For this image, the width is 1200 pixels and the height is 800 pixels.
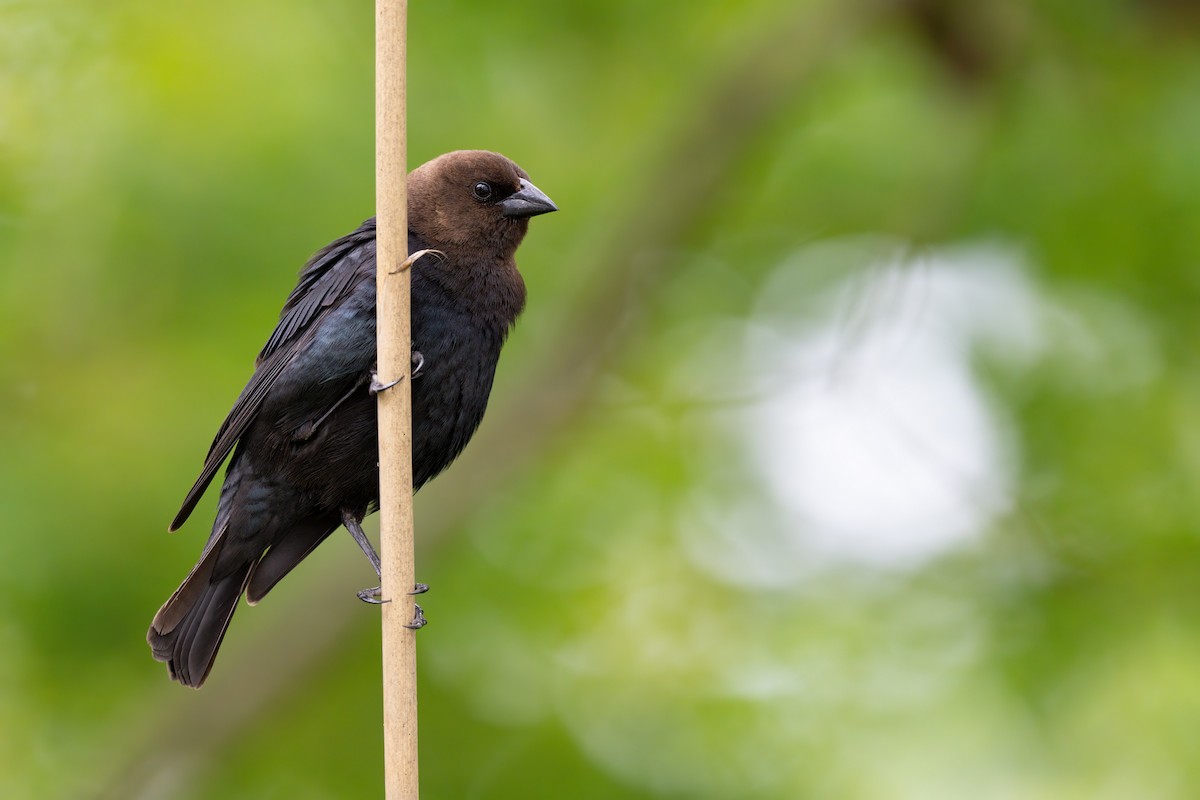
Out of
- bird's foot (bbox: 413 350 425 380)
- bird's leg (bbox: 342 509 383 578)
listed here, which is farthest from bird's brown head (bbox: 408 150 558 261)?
bird's leg (bbox: 342 509 383 578)

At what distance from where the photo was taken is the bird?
3439 millimetres

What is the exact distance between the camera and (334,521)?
3822mm

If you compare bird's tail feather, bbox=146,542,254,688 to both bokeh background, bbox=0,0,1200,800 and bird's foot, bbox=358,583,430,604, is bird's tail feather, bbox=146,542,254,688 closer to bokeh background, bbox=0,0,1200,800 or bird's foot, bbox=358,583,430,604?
bird's foot, bbox=358,583,430,604

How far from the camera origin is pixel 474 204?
3854 mm

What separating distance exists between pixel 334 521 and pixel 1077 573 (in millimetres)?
3139

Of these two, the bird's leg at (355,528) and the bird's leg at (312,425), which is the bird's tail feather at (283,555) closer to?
the bird's leg at (355,528)

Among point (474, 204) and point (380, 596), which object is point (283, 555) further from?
point (474, 204)

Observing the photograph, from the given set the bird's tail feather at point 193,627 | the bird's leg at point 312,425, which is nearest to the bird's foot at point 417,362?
the bird's leg at point 312,425

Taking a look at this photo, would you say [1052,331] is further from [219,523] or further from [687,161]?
[219,523]

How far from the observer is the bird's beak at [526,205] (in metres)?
3.85

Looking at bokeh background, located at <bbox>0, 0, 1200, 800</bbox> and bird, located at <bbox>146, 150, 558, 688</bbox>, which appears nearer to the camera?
bird, located at <bbox>146, 150, 558, 688</bbox>

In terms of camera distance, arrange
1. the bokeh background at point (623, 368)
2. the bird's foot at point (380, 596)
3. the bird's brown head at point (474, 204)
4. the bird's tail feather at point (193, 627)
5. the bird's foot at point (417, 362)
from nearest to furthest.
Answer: the bird's foot at point (380, 596) < the bird's foot at point (417, 362) < the bird's tail feather at point (193, 627) < the bird's brown head at point (474, 204) < the bokeh background at point (623, 368)

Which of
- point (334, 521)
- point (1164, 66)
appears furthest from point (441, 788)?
point (1164, 66)

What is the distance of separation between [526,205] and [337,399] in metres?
0.81
